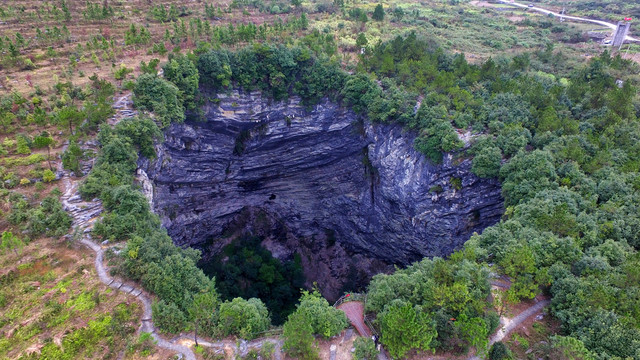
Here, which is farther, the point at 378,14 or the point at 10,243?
the point at 378,14

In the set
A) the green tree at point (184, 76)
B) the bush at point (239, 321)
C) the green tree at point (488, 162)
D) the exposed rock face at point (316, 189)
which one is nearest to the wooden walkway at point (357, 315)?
the bush at point (239, 321)

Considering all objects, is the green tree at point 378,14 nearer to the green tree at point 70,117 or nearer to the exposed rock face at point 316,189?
the exposed rock face at point 316,189

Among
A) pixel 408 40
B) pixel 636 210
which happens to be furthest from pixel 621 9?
pixel 636 210

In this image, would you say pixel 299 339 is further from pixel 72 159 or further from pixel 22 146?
pixel 22 146

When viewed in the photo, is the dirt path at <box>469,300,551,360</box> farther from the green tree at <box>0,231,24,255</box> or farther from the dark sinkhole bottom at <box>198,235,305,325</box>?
the green tree at <box>0,231,24,255</box>

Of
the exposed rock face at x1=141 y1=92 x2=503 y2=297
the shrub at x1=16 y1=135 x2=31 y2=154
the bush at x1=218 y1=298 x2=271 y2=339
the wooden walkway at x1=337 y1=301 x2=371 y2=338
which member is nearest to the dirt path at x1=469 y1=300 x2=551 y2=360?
the wooden walkway at x1=337 y1=301 x2=371 y2=338

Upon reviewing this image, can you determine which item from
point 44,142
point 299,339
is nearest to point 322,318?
point 299,339
